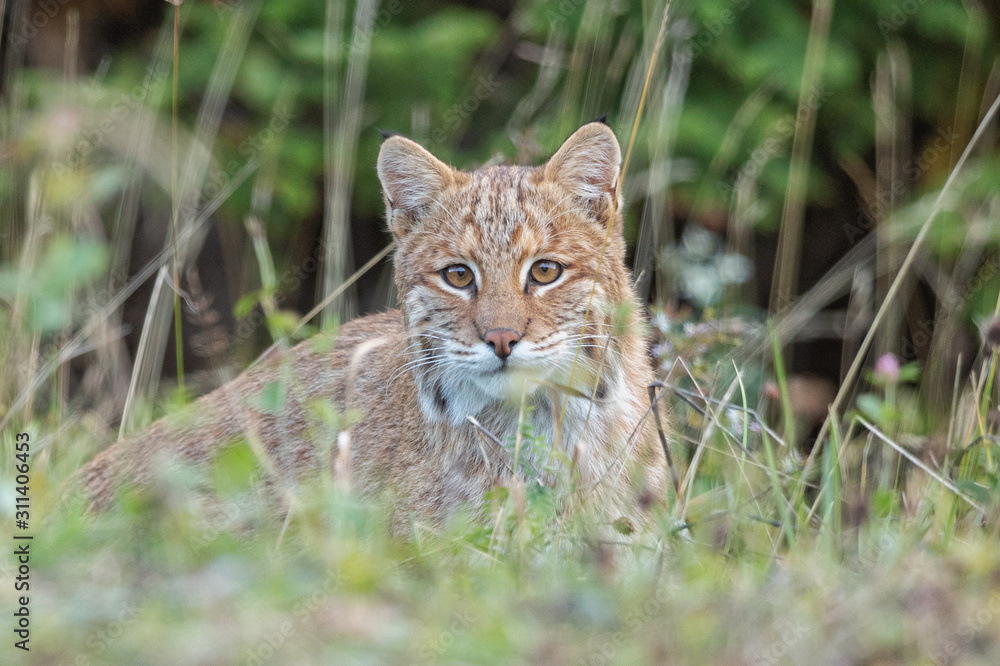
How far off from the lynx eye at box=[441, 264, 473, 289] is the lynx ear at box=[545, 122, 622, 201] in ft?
1.70

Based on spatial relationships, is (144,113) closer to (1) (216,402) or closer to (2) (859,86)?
(1) (216,402)

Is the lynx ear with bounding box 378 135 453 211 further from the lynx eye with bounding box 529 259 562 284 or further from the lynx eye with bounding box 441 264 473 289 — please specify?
the lynx eye with bounding box 529 259 562 284

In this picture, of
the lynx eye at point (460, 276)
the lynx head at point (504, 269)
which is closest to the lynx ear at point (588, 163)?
the lynx head at point (504, 269)

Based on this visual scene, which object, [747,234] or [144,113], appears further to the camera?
[747,234]

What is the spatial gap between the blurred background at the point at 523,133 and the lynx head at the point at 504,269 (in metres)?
0.93

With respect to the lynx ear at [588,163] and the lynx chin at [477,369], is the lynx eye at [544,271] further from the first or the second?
the lynx ear at [588,163]

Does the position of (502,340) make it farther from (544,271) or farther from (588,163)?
(588,163)

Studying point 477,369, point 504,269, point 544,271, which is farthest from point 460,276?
point 477,369

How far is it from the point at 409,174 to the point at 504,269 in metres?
0.67

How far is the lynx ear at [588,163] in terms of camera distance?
13.2 ft

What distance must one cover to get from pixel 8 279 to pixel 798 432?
168 inches

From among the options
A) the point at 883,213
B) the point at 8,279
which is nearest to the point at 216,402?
the point at 8,279

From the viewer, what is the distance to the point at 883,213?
6887mm

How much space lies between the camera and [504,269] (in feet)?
12.9
